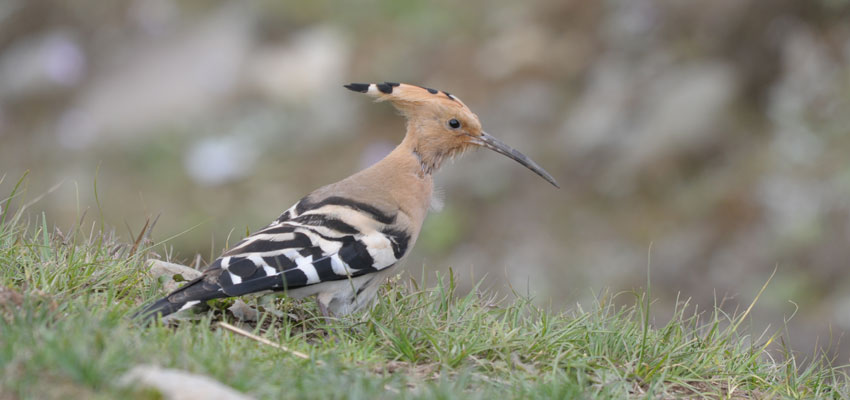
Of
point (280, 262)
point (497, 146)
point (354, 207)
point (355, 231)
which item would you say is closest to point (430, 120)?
point (497, 146)

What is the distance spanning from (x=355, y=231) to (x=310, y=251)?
0.78 feet

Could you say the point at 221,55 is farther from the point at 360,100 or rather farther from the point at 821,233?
the point at 821,233

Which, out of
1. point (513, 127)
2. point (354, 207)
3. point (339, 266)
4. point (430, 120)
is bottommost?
point (513, 127)

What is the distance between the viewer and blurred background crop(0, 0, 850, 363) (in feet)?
20.8

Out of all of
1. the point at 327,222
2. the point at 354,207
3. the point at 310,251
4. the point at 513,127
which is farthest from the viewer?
the point at 513,127

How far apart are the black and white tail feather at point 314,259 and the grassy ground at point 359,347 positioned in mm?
95

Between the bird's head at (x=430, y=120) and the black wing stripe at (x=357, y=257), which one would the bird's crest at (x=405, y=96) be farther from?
the black wing stripe at (x=357, y=257)

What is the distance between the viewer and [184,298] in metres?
2.96

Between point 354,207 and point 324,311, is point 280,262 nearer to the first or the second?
point 324,311

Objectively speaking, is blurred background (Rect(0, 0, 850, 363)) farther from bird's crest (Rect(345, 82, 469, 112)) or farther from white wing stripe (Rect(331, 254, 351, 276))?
white wing stripe (Rect(331, 254, 351, 276))

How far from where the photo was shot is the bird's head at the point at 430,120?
4012 mm

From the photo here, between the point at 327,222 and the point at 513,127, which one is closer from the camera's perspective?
the point at 327,222

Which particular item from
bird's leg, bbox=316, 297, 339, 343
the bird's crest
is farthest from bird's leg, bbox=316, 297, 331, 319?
the bird's crest

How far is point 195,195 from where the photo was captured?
759 centimetres
